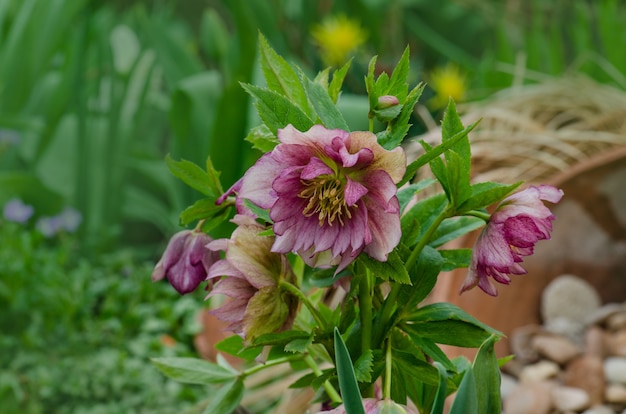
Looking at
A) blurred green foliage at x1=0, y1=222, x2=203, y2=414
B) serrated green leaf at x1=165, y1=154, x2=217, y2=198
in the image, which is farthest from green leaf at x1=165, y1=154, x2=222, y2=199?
blurred green foliage at x1=0, y1=222, x2=203, y2=414

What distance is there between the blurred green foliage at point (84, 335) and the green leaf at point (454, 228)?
73cm

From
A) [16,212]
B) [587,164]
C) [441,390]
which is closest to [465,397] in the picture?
[441,390]

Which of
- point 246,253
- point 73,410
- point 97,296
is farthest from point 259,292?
point 97,296

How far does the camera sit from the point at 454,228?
37 centimetres

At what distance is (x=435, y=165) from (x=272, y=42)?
47.3 inches

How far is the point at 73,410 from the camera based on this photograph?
1.09 m

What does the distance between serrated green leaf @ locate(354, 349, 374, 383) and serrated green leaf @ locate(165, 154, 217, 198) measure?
0.09 metres

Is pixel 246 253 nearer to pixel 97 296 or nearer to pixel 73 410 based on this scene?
pixel 73 410

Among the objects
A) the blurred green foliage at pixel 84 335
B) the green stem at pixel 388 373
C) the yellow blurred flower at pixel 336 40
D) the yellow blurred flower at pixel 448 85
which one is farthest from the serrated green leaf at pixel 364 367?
the yellow blurred flower at pixel 336 40

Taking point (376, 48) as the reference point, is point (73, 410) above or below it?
below

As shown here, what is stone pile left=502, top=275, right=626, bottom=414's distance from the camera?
29.6 inches

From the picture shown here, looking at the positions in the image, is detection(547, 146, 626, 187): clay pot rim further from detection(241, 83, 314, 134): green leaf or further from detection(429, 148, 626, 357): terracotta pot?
detection(241, 83, 314, 134): green leaf

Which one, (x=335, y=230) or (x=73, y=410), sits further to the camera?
(x=73, y=410)

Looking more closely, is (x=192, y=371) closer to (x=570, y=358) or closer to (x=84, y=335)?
(x=570, y=358)
